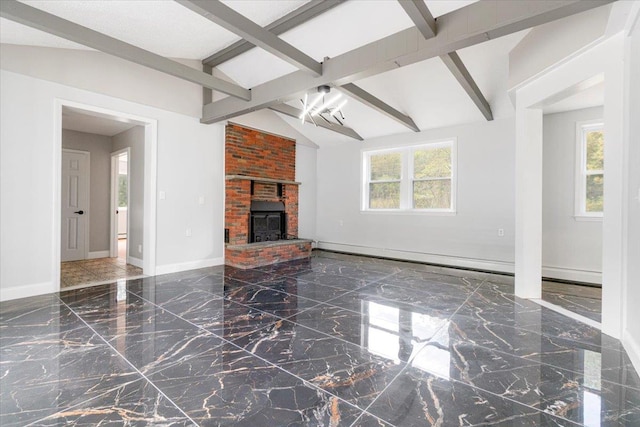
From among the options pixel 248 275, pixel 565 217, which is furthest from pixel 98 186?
pixel 565 217

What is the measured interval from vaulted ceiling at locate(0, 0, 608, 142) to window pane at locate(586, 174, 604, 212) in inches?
58.7

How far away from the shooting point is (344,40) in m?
3.63

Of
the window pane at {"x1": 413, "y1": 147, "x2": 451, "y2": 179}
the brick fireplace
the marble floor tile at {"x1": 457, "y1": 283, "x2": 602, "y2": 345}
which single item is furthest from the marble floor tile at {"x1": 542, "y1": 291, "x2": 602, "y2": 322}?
the brick fireplace

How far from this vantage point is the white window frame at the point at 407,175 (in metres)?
5.52

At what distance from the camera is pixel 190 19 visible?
342cm

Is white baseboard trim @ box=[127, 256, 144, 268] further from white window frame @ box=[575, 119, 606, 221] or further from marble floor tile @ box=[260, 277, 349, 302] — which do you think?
white window frame @ box=[575, 119, 606, 221]

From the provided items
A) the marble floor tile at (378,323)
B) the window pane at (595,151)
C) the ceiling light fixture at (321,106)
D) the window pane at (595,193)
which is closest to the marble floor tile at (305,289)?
the marble floor tile at (378,323)

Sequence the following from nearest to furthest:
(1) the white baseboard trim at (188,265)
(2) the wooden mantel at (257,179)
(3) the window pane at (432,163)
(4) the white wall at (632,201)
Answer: (4) the white wall at (632,201)
(1) the white baseboard trim at (188,265)
(2) the wooden mantel at (257,179)
(3) the window pane at (432,163)

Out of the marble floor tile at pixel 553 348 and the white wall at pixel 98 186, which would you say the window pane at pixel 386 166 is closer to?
the marble floor tile at pixel 553 348

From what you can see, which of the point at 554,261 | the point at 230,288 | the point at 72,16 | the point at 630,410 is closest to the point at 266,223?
the point at 230,288

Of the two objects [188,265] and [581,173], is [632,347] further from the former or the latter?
[188,265]

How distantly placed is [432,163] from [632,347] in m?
4.15

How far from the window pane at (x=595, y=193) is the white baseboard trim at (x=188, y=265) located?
5.74 m

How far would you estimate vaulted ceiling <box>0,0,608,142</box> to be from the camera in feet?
8.09
